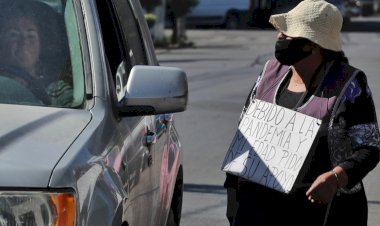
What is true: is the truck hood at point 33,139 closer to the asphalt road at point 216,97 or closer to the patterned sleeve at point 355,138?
the patterned sleeve at point 355,138

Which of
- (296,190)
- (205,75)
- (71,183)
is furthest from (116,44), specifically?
(205,75)

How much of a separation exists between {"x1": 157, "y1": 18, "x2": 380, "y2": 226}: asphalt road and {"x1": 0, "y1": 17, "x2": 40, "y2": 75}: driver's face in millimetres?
3938

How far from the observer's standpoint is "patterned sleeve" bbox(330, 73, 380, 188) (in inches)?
171

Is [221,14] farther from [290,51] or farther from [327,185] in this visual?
[327,185]

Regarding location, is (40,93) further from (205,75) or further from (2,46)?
(205,75)

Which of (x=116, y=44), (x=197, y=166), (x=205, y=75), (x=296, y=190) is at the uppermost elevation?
(x=116, y=44)

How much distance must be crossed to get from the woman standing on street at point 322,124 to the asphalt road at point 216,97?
3.78m

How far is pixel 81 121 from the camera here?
3896mm

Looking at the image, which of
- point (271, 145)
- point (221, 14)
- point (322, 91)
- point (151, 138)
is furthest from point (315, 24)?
point (221, 14)

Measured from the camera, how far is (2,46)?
4461mm

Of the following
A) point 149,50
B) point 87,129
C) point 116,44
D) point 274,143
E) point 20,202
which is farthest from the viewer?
point 149,50

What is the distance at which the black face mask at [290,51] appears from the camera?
176 inches

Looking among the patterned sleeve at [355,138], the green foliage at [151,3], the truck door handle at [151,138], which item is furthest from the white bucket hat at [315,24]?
the green foliage at [151,3]

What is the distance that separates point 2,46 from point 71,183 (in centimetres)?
127
